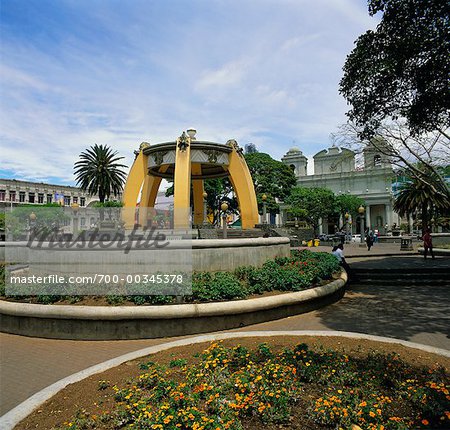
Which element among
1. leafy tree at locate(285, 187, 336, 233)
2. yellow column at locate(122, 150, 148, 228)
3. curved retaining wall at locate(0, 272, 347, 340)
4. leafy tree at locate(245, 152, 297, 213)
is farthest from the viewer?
leafy tree at locate(285, 187, 336, 233)

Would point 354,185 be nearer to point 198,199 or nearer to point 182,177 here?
point 198,199

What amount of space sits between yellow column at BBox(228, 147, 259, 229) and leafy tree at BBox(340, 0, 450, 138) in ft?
25.4

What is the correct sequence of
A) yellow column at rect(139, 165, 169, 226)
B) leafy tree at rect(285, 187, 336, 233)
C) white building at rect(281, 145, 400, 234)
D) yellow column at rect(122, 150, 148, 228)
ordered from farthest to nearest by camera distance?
white building at rect(281, 145, 400, 234) < leafy tree at rect(285, 187, 336, 233) < yellow column at rect(139, 165, 169, 226) < yellow column at rect(122, 150, 148, 228)

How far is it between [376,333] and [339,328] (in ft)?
2.52

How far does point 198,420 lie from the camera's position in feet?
12.2

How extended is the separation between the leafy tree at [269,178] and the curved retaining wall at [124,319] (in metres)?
37.7

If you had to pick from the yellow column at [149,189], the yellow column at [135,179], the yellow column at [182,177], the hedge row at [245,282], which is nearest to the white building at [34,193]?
the yellow column at [149,189]

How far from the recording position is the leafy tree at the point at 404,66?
392 inches

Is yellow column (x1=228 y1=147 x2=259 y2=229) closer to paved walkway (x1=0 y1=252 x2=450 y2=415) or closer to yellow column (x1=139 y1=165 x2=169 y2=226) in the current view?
yellow column (x1=139 y1=165 x2=169 y2=226)

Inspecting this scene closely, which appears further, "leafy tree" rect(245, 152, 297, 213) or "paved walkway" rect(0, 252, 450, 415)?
"leafy tree" rect(245, 152, 297, 213)

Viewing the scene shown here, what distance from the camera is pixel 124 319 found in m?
7.43

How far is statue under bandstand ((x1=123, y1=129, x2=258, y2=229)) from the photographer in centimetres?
1806

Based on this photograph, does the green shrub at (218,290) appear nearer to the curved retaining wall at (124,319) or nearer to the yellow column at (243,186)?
the curved retaining wall at (124,319)

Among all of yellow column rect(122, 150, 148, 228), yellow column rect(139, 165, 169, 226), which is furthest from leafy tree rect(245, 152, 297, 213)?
yellow column rect(122, 150, 148, 228)
